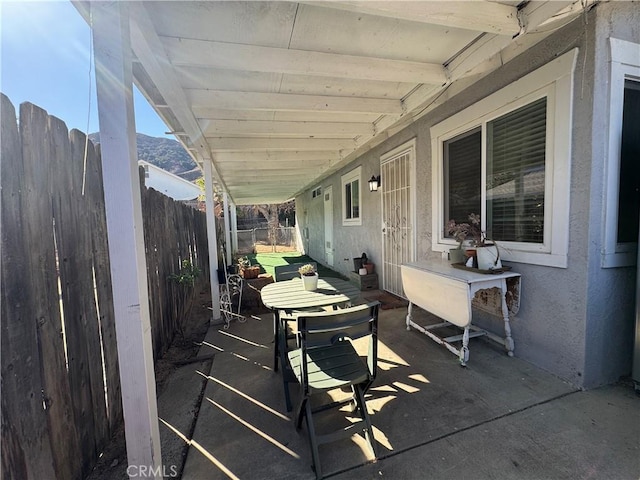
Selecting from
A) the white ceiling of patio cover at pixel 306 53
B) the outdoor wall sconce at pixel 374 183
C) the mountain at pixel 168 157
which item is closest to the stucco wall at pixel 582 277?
the white ceiling of patio cover at pixel 306 53

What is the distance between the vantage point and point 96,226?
1709mm

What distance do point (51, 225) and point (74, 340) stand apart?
2.02 ft

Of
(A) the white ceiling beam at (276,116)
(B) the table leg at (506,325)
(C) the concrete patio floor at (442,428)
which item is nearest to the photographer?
(C) the concrete patio floor at (442,428)

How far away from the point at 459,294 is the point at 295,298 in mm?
1431

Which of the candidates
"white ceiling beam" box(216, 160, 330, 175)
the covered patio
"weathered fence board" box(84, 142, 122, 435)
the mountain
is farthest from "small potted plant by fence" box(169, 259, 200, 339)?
the mountain

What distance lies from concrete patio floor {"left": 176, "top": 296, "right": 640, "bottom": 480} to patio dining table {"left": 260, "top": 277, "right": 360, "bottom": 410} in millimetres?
355

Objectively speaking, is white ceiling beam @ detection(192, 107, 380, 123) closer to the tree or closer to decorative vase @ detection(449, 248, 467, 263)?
decorative vase @ detection(449, 248, 467, 263)

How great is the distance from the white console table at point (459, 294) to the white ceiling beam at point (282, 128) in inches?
85.6

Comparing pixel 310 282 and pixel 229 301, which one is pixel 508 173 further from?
pixel 229 301

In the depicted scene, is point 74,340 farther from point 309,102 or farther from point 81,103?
point 309,102

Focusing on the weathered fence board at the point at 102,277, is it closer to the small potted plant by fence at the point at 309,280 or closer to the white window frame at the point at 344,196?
the small potted plant by fence at the point at 309,280

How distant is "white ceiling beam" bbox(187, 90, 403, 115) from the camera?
2.63 m

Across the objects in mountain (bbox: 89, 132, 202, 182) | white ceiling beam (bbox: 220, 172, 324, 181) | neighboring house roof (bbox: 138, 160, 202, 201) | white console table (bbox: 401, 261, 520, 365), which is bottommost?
white console table (bbox: 401, 261, 520, 365)

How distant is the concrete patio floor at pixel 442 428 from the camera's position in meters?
1.48
